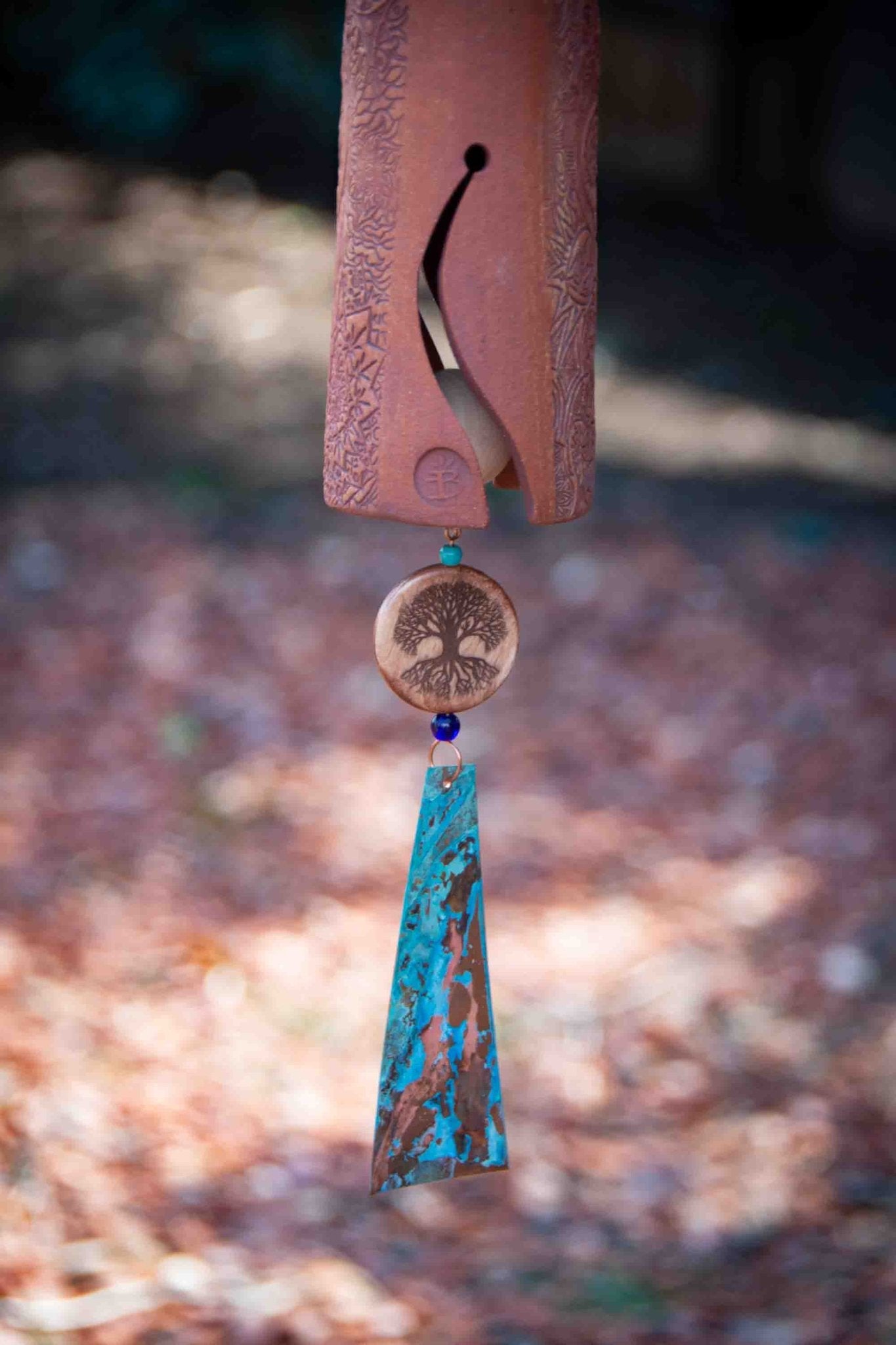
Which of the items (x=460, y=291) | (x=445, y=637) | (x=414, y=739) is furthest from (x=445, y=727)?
(x=414, y=739)

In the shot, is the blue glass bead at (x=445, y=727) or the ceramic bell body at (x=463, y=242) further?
the blue glass bead at (x=445, y=727)

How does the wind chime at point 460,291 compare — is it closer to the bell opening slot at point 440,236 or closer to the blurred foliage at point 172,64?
the bell opening slot at point 440,236

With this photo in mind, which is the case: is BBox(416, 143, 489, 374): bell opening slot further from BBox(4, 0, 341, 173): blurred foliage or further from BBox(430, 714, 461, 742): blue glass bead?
BBox(4, 0, 341, 173): blurred foliage

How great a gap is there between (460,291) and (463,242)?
42 millimetres

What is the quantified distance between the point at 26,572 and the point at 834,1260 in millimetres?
3340

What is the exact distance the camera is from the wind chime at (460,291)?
3.78ft

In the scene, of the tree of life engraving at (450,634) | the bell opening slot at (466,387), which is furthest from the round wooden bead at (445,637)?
the bell opening slot at (466,387)

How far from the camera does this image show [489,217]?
3.82 ft

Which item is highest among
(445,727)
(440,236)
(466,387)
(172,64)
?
(172,64)

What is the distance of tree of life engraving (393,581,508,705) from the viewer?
1261mm

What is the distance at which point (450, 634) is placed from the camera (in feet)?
4.17

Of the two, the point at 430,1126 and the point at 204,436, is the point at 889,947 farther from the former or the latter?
the point at 204,436

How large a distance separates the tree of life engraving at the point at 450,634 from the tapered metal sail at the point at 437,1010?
0.11 meters

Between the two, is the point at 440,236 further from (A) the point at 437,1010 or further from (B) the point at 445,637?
(A) the point at 437,1010
